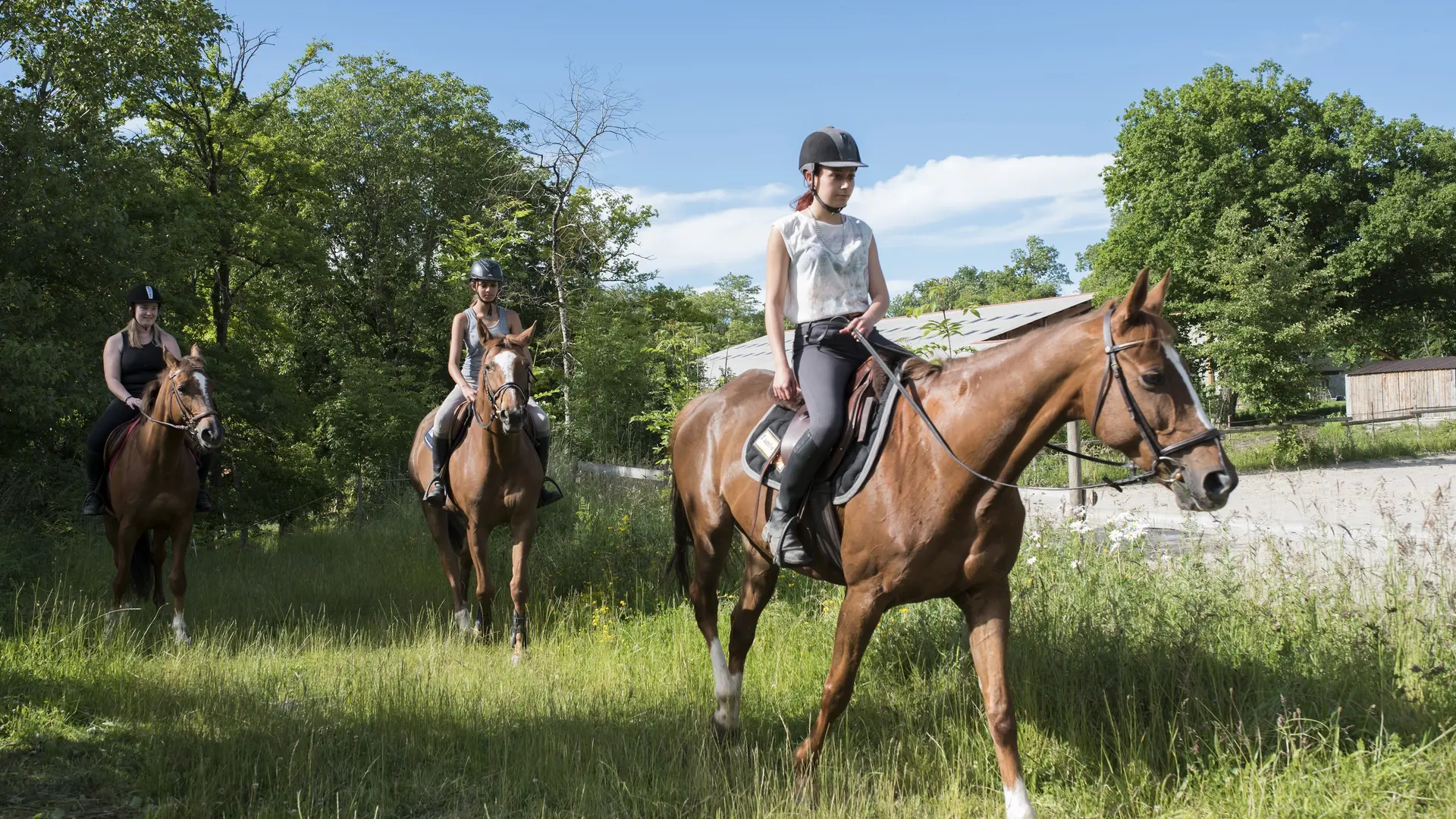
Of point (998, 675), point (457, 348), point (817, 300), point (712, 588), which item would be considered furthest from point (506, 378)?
point (998, 675)

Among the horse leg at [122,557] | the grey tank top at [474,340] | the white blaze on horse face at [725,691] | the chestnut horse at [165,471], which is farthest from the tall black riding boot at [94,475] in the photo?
the white blaze on horse face at [725,691]

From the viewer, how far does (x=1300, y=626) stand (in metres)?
4.92

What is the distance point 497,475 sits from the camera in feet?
25.1

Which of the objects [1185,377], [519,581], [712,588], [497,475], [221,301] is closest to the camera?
[1185,377]

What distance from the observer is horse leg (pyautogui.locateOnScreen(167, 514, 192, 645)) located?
7.42 metres

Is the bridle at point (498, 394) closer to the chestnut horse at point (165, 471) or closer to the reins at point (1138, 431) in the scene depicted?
the chestnut horse at point (165, 471)

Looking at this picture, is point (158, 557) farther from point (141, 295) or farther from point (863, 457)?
point (863, 457)

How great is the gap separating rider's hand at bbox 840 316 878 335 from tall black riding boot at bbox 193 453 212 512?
688cm

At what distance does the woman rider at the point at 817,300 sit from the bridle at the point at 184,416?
5.29 metres

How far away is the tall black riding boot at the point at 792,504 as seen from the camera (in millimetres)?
4094

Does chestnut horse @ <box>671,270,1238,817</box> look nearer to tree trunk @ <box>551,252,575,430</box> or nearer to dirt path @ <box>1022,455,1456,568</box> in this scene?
dirt path @ <box>1022,455,1456,568</box>

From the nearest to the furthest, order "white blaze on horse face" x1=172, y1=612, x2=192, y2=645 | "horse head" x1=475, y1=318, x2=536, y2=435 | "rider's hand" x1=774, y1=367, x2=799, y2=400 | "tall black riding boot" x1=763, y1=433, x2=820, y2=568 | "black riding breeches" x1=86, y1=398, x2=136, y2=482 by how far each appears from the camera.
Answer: "tall black riding boot" x1=763, y1=433, x2=820, y2=568
"rider's hand" x1=774, y1=367, x2=799, y2=400
"horse head" x1=475, y1=318, x2=536, y2=435
"white blaze on horse face" x1=172, y1=612, x2=192, y2=645
"black riding breeches" x1=86, y1=398, x2=136, y2=482

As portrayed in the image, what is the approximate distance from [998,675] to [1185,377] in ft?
4.55

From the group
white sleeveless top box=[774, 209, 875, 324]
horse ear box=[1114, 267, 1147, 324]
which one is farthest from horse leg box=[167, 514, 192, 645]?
horse ear box=[1114, 267, 1147, 324]
